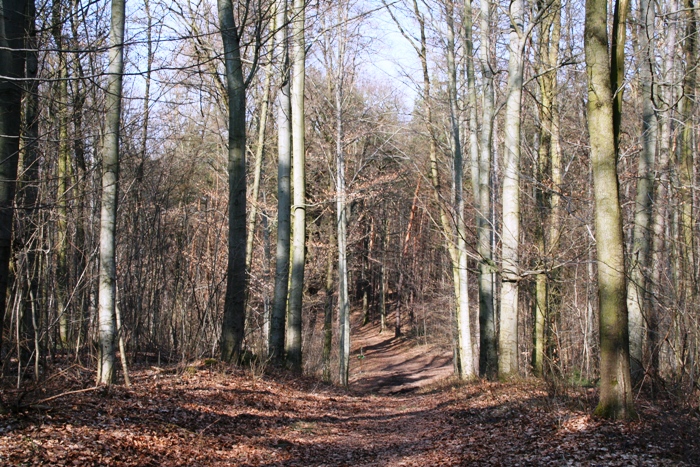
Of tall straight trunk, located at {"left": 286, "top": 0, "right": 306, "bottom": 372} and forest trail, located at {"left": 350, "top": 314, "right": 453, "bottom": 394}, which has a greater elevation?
tall straight trunk, located at {"left": 286, "top": 0, "right": 306, "bottom": 372}

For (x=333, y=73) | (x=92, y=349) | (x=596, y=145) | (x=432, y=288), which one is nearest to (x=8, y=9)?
(x=92, y=349)

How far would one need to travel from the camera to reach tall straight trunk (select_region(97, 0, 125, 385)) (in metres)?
7.26

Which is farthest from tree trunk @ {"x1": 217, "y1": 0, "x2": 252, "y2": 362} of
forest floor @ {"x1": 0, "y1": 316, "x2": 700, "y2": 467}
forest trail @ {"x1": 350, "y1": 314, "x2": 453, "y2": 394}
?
forest trail @ {"x1": 350, "y1": 314, "x2": 453, "y2": 394}

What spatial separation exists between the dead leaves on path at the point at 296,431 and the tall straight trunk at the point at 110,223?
0.53m

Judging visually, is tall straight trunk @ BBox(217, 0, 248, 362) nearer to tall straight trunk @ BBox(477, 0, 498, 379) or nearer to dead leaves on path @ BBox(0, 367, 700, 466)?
dead leaves on path @ BBox(0, 367, 700, 466)

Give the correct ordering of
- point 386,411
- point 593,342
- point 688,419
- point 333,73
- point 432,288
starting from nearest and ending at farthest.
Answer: point 688,419
point 386,411
point 593,342
point 333,73
point 432,288

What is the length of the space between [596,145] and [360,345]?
30.8m

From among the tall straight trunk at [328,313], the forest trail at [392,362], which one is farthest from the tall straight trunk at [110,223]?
the forest trail at [392,362]

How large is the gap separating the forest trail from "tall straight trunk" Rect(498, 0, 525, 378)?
1250 centimetres

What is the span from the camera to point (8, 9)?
5.40 meters

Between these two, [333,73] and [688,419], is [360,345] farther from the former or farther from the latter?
[688,419]

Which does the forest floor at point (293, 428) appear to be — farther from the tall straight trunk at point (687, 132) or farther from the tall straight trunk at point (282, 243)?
the tall straight trunk at point (687, 132)

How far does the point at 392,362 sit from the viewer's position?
31938mm

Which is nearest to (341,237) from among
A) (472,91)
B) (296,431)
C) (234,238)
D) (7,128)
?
(472,91)
